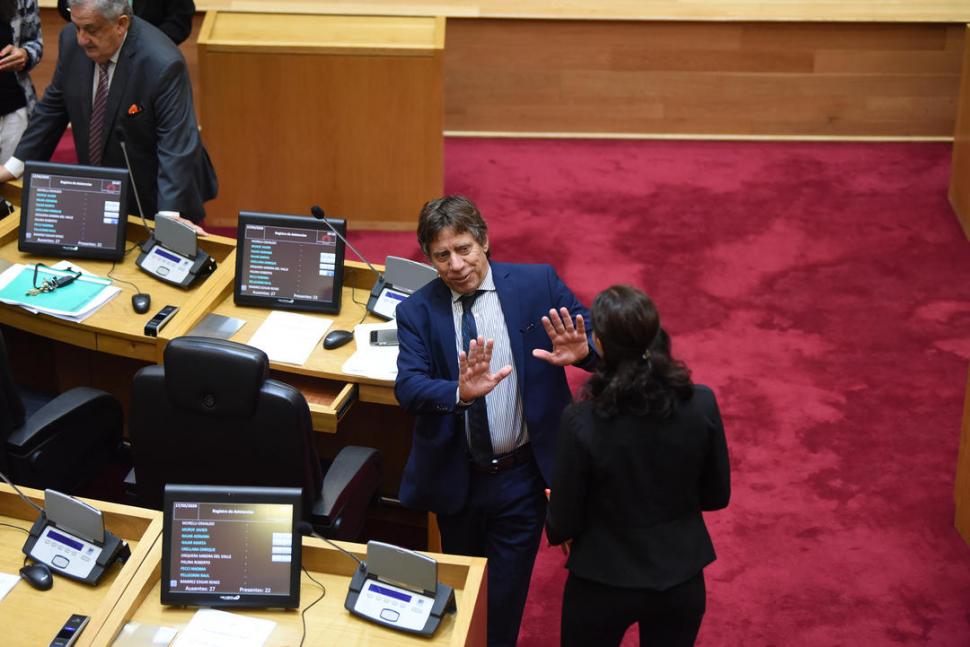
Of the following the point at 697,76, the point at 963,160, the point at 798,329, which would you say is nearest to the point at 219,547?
the point at 798,329

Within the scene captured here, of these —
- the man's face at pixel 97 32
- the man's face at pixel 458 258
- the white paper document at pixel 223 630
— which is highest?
the man's face at pixel 97 32

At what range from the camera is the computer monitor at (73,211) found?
4059mm

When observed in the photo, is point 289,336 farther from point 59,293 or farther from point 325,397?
point 59,293

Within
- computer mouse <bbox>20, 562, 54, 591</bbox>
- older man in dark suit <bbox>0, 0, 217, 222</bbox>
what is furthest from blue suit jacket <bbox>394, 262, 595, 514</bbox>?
older man in dark suit <bbox>0, 0, 217, 222</bbox>

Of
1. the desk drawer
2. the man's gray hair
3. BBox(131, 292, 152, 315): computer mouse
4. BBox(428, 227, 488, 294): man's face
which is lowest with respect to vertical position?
the desk drawer

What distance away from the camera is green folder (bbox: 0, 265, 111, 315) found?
3875 millimetres

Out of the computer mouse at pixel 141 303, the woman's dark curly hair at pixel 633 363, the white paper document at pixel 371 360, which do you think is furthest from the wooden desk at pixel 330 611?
the computer mouse at pixel 141 303

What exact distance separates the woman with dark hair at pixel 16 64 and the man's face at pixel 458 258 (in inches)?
94.0

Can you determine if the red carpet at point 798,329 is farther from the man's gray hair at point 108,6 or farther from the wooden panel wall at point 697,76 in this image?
the man's gray hair at point 108,6

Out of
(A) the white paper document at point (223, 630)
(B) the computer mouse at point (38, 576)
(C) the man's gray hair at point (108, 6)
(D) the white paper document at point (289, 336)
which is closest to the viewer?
(A) the white paper document at point (223, 630)

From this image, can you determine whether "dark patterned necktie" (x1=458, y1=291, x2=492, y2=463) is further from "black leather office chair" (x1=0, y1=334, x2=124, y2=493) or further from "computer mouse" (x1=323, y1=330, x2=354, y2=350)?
"black leather office chair" (x1=0, y1=334, x2=124, y2=493)

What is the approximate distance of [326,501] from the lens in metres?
3.19

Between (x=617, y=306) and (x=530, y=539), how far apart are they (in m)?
0.93

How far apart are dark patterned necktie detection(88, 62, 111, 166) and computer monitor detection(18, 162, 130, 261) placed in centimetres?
29
